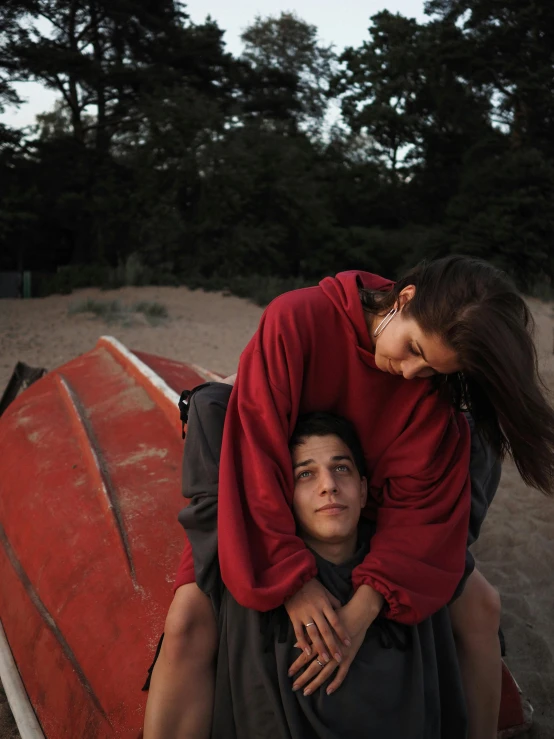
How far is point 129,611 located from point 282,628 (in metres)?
0.72

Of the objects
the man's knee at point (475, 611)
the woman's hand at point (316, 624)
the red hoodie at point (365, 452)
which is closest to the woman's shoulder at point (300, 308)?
the red hoodie at point (365, 452)

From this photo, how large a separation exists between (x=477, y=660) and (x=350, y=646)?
1.60ft

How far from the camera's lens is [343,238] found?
1583cm

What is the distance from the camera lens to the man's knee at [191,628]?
164 cm

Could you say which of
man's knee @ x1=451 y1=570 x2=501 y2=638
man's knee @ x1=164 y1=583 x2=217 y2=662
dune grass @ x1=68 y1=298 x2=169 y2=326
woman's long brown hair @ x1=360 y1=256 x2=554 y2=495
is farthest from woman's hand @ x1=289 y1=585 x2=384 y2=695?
dune grass @ x1=68 y1=298 x2=169 y2=326

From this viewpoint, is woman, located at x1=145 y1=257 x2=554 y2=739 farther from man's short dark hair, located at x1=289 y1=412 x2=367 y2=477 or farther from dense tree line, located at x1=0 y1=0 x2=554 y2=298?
dense tree line, located at x1=0 y1=0 x2=554 y2=298

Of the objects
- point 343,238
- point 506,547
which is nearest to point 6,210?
point 343,238

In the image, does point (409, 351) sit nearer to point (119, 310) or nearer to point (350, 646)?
point (350, 646)

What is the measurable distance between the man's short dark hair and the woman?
0.13 feet

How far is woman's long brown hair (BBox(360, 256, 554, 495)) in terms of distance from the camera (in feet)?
5.09

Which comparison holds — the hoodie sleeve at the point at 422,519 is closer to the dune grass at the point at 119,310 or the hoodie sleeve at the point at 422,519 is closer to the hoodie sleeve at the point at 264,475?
the hoodie sleeve at the point at 264,475

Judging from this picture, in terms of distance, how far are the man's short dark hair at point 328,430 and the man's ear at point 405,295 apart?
374 millimetres

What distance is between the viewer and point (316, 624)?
5.14 feet

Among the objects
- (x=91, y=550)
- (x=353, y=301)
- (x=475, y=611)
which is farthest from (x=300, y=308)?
(x=91, y=550)
